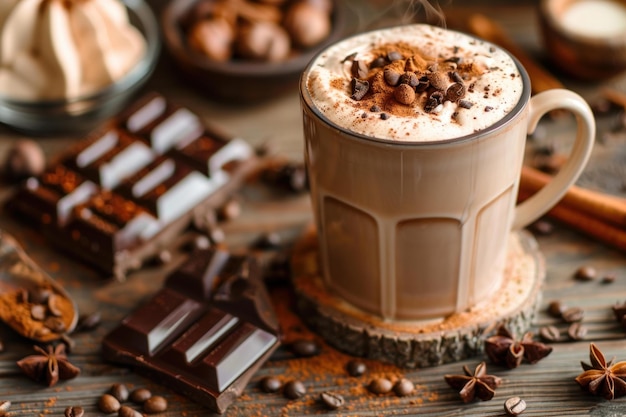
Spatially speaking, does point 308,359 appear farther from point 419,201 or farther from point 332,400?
point 419,201

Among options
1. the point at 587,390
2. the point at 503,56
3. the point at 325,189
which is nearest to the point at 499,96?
the point at 503,56

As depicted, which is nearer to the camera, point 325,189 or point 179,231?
point 325,189

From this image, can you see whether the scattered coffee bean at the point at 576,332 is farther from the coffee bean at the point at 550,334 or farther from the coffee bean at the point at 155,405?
the coffee bean at the point at 155,405

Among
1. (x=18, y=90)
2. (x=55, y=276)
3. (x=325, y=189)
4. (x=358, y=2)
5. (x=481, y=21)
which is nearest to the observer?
(x=325, y=189)

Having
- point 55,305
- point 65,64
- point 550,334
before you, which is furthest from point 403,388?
point 65,64

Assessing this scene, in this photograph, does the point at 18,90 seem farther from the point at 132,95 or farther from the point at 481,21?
the point at 481,21

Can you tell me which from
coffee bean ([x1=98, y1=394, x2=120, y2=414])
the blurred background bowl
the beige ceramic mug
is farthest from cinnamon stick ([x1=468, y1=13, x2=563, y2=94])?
coffee bean ([x1=98, y1=394, x2=120, y2=414])

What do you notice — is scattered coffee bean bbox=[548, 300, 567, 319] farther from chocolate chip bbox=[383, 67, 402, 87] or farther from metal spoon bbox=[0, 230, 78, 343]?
metal spoon bbox=[0, 230, 78, 343]
